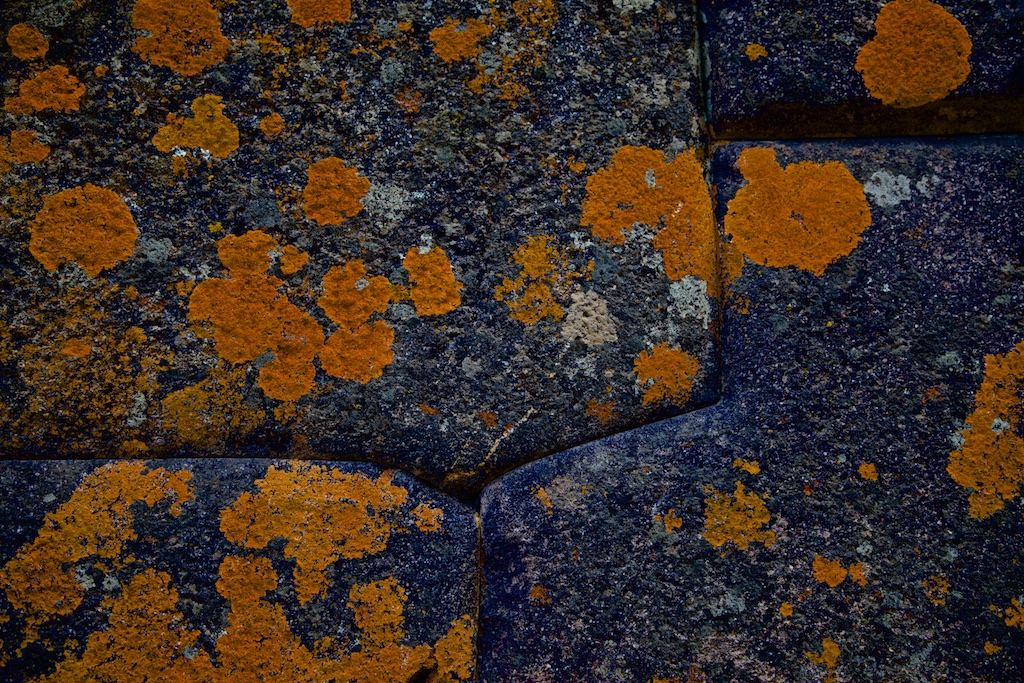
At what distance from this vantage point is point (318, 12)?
939mm

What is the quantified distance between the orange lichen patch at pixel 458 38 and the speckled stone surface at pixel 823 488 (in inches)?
17.6

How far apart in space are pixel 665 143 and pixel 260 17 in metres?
0.63

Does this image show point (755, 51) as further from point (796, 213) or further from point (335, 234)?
point (335, 234)

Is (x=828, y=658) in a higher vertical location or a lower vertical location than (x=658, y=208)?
lower

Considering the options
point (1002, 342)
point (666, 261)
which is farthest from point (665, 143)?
point (1002, 342)

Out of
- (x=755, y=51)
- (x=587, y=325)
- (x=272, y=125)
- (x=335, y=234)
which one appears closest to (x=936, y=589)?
(x=587, y=325)

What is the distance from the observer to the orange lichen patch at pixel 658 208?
3.13ft

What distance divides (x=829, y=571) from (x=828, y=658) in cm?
11

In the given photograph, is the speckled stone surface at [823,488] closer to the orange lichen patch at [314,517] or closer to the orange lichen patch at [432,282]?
the orange lichen patch at [314,517]

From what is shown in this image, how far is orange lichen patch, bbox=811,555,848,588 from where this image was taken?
88cm

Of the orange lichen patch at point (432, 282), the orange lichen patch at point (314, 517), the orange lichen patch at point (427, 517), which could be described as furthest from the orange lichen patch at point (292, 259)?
the orange lichen patch at point (427, 517)

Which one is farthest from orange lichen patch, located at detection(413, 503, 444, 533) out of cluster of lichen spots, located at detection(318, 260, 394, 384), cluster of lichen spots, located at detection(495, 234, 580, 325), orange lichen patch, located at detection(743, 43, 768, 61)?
orange lichen patch, located at detection(743, 43, 768, 61)

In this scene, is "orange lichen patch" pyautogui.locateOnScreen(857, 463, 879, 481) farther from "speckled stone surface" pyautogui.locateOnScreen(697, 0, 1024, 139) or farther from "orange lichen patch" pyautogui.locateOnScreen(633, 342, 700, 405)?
"speckled stone surface" pyautogui.locateOnScreen(697, 0, 1024, 139)

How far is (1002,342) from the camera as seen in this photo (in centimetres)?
91
